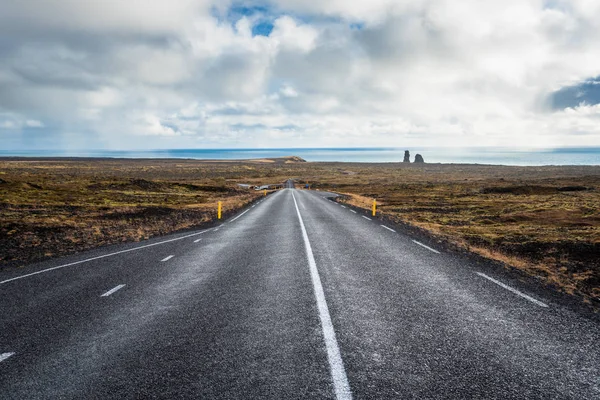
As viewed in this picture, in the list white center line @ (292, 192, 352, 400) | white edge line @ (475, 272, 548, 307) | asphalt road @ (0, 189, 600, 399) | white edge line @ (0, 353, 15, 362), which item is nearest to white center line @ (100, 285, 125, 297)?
asphalt road @ (0, 189, 600, 399)

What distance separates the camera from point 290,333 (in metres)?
5.10

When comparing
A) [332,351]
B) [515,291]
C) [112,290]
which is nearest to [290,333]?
[332,351]

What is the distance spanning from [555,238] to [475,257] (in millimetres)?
7954

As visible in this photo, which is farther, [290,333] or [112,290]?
[112,290]

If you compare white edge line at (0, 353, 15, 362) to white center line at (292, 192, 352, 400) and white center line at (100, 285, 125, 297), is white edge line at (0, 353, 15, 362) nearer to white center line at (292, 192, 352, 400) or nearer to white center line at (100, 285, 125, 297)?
white center line at (100, 285, 125, 297)

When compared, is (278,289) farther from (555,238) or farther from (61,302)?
(555,238)

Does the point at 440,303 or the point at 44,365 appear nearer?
the point at 44,365

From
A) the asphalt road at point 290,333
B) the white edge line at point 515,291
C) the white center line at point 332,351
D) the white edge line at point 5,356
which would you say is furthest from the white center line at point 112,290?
the white edge line at point 515,291

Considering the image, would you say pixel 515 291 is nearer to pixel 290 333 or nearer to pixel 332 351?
pixel 332 351

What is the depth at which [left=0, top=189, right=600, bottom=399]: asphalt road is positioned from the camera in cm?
382

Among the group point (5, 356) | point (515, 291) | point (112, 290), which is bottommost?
point (112, 290)

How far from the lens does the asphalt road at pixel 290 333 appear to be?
3.82 meters

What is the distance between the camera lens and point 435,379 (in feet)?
12.7

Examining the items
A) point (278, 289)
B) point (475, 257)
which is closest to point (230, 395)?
point (278, 289)
